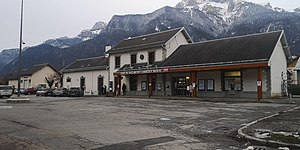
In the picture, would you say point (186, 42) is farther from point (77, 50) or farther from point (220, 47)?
point (77, 50)

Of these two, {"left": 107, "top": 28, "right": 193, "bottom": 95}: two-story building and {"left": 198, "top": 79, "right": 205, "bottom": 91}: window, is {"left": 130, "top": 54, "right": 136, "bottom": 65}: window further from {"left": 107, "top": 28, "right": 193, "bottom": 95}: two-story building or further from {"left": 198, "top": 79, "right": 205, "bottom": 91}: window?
{"left": 198, "top": 79, "right": 205, "bottom": 91}: window

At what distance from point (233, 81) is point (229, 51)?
2.87m

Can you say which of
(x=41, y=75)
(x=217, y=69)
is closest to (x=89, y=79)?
(x=41, y=75)

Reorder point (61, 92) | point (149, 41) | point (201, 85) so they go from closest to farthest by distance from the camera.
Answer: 1. point (201, 85)
2. point (149, 41)
3. point (61, 92)

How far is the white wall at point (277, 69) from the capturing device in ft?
95.0

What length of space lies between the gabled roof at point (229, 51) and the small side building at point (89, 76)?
12.3m

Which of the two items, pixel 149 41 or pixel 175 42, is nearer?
pixel 175 42

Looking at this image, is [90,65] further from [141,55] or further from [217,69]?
[217,69]

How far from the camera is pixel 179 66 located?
32125 mm

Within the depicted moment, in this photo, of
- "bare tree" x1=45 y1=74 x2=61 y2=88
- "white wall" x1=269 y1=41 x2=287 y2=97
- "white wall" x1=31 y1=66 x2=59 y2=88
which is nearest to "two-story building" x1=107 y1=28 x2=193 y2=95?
"white wall" x1=269 y1=41 x2=287 y2=97

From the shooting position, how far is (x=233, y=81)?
100 feet

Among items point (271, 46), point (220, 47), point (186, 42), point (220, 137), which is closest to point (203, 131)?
point (220, 137)

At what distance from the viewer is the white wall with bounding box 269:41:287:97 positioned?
2895 cm

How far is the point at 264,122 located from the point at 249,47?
746 inches
